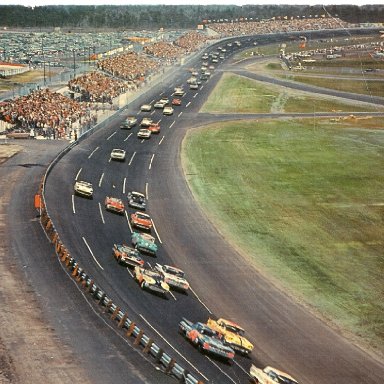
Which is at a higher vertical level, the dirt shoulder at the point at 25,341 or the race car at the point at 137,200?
the dirt shoulder at the point at 25,341

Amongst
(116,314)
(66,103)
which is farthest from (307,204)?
(66,103)

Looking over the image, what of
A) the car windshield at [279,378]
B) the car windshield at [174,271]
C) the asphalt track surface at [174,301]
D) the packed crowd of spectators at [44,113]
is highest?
the packed crowd of spectators at [44,113]

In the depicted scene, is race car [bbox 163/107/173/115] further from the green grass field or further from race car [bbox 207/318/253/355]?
race car [bbox 207/318/253/355]

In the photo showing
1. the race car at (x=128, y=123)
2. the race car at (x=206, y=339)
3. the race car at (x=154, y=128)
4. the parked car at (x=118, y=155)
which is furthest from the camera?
the race car at (x=128, y=123)

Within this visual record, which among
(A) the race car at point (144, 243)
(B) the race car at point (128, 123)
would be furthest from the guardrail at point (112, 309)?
(B) the race car at point (128, 123)

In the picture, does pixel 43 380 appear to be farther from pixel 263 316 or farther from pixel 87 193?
pixel 87 193

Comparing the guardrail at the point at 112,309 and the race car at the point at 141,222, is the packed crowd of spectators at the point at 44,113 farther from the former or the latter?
the race car at the point at 141,222

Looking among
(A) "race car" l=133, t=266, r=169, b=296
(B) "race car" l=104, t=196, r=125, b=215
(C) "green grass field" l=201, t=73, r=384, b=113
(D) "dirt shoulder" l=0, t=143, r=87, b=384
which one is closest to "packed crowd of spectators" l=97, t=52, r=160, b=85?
(C) "green grass field" l=201, t=73, r=384, b=113
